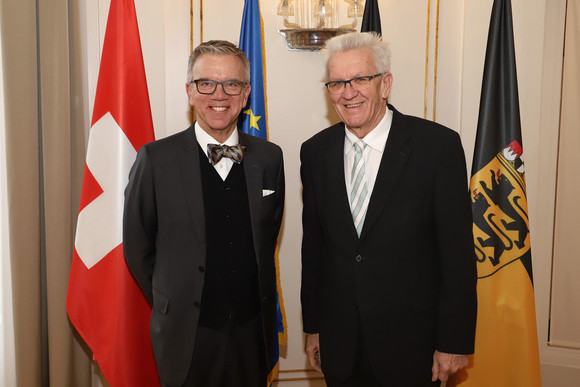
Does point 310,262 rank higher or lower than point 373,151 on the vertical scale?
lower

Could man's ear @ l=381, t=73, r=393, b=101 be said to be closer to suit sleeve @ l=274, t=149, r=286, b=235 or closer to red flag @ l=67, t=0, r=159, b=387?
suit sleeve @ l=274, t=149, r=286, b=235

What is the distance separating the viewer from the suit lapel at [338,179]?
2.00 metres

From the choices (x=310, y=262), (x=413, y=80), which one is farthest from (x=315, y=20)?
(x=310, y=262)

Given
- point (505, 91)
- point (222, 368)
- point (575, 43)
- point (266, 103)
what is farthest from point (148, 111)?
point (575, 43)

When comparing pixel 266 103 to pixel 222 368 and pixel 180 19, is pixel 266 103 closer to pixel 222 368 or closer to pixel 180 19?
pixel 180 19

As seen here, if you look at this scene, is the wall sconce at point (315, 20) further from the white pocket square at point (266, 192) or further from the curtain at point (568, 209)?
the curtain at point (568, 209)

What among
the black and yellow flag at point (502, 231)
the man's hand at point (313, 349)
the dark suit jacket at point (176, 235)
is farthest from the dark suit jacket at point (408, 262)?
the black and yellow flag at point (502, 231)

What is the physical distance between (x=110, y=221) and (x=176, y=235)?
2.50ft

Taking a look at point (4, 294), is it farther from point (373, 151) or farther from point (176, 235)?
point (373, 151)

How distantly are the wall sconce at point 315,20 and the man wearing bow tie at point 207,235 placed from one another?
3.40 feet

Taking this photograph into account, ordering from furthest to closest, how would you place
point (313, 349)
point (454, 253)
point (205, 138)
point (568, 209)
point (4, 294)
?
point (568, 209)
point (4, 294)
point (313, 349)
point (205, 138)
point (454, 253)

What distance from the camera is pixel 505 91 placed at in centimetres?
283

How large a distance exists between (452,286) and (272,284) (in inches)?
32.2

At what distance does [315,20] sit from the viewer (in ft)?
10.2
